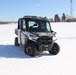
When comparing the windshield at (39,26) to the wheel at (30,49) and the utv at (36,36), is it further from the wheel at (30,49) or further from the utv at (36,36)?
the wheel at (30,49)

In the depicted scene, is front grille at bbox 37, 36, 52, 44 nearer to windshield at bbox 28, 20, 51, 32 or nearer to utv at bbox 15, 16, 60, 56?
utv at bbox 15, 16, 60, 56

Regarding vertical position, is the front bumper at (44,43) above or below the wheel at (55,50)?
above

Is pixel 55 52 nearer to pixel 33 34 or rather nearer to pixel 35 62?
pixel 33 34

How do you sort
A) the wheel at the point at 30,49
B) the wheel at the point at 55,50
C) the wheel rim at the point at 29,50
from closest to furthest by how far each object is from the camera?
the wheel at the point at 30,49
the wheel rim at the point at 29,50
the wheel at the point at 55,50

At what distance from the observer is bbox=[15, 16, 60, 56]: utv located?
35.9 feet

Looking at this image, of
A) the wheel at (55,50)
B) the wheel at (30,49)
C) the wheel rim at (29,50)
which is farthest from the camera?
the wheel at (55,50)

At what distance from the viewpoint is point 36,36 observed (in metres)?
10.9

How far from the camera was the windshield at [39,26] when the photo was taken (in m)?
11.8

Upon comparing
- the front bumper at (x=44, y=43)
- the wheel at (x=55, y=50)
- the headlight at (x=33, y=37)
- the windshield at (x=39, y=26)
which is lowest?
the wheel at (x=55, y=50)

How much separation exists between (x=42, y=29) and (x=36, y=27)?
330 millimetres

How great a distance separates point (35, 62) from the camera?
9531 mm

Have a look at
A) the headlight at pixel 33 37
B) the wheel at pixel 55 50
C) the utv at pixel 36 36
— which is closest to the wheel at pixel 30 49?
the utv at pixel 36 36

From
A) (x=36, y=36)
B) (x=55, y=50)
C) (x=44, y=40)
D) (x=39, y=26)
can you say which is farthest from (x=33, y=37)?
(x=55, y=50)

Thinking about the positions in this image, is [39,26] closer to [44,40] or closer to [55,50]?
[44,40]
